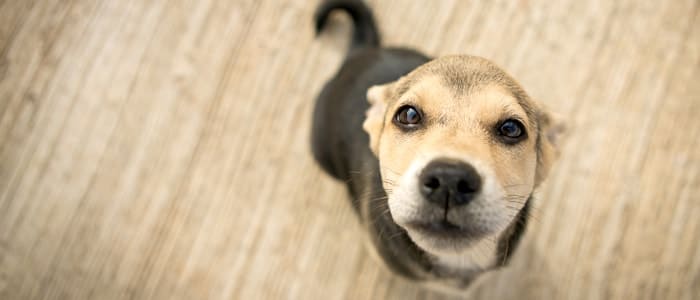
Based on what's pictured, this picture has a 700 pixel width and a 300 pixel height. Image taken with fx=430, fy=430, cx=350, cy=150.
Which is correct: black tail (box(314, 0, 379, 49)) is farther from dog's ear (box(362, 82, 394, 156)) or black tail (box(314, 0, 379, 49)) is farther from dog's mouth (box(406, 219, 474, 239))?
dog's mouth (box(406, 219, 474, 239))

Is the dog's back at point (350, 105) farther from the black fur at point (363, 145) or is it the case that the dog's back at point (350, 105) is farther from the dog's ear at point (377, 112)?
the dog's ear at point (377, 112)

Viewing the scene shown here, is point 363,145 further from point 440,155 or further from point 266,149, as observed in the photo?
point 266,149

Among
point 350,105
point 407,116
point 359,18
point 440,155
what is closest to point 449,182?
point 440,155

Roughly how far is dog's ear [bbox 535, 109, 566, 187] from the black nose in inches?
22.8

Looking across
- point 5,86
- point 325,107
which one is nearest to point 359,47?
point 325,107

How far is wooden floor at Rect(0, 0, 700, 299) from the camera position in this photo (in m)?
2.89

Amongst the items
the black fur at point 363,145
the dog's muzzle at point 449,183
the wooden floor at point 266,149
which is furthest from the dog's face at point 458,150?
the wooden floor at point 266,149

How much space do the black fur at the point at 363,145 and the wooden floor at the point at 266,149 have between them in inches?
19.9

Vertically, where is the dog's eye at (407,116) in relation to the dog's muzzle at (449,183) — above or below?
above

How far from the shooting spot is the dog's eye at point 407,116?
1.77 meters

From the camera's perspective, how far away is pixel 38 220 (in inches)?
117

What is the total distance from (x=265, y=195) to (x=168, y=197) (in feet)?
2.25

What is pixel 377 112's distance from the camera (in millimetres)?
2035

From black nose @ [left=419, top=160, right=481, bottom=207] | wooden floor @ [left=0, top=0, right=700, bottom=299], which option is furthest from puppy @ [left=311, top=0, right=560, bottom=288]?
wooden floor @ [left=0, top=0, right=700, bottom=299]
